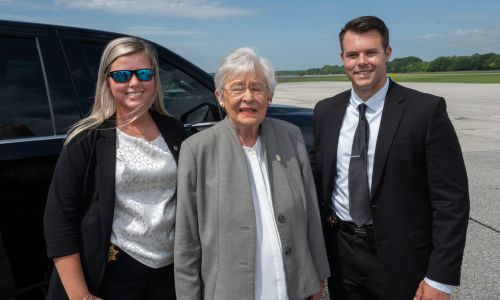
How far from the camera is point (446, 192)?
175 cm

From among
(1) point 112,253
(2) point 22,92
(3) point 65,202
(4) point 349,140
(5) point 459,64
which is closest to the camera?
(3) point 65,202

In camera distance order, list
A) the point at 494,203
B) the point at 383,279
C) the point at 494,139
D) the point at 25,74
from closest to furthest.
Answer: the point at 383,279 → the point at 25,74 → the point at 494,203 → the point at 494,139

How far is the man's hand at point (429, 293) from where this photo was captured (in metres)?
1.79

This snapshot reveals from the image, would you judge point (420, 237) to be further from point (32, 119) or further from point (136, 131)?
point (32, 119)

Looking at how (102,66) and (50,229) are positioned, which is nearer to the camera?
(50,229)

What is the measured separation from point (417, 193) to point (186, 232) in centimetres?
100

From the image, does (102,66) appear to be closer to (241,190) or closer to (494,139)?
(241,190)

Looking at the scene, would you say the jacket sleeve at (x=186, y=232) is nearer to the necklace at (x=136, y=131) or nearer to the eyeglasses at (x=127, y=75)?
the necklace at (x=136, y=131)

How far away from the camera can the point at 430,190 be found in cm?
180

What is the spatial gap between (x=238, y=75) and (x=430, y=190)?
95 cm

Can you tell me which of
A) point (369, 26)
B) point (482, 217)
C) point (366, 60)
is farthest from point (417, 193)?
point (482, 217)

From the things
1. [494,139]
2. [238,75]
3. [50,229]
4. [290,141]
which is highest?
[238,75]

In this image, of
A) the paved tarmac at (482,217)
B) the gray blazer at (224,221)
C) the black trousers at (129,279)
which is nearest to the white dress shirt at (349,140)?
the gray blazer at (224,221)

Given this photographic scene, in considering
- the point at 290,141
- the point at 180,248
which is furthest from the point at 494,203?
the point at 180,248
